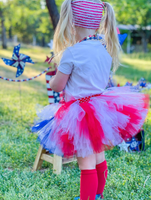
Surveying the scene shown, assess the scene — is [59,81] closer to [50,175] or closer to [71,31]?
[71,31]

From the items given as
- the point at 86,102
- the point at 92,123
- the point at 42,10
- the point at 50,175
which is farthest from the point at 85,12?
the point at 42,10

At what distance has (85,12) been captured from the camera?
5.63 feet

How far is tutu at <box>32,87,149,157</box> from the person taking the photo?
1661mm

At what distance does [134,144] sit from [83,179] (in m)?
1.59

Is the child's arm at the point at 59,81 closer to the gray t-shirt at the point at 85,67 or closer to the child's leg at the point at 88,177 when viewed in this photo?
the gray t-shirt at the point at 85,67

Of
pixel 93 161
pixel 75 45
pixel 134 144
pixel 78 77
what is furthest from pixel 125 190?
pixel 75 45

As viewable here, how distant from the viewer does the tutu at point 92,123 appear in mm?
1661

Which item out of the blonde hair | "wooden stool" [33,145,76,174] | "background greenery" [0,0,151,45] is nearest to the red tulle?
the blonde hair

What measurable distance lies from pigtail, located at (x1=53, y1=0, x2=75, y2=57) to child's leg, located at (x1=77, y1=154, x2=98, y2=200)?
35.3 inches

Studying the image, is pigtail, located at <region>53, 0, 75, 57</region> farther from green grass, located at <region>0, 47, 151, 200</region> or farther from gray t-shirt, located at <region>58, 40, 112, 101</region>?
green grass, located at <region>0, 47, 151, 200</region>

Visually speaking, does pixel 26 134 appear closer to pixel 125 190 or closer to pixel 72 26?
pixel 125 190

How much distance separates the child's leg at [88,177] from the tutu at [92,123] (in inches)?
4.8

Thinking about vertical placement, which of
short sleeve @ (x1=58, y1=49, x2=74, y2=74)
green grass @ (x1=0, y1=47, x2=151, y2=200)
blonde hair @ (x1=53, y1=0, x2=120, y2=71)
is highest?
blonde hair @ (x1=53, y1=0, x2=120, y2=71)

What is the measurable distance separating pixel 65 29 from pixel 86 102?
0.57m
